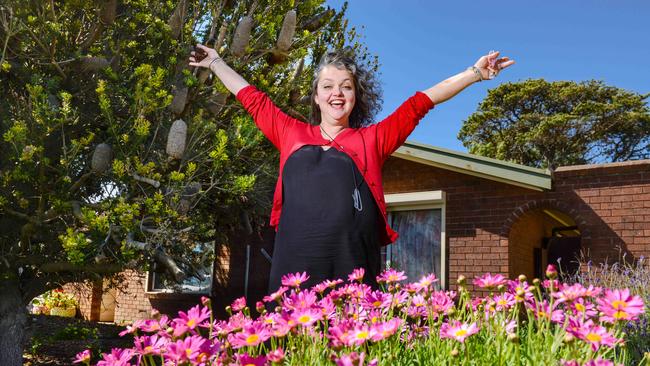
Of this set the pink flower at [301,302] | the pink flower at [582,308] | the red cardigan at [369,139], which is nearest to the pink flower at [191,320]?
the pink flower at [301,302]

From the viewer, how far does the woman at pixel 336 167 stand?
2445 millimetres

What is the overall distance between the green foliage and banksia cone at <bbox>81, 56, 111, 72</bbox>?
0.03 ft

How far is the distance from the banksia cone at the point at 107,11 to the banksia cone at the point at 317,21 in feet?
9.47

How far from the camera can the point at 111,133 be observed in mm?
6008

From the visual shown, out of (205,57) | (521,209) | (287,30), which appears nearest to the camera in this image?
(205,57)

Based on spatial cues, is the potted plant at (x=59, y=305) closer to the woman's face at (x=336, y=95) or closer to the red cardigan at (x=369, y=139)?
the red cardigan at (x=369, y=139)

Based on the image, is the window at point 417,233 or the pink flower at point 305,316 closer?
the pink flower at point 305,316

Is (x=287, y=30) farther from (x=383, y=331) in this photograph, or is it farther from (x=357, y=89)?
(x=383, y=331)

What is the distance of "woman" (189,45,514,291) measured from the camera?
245cm

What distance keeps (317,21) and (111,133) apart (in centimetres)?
361

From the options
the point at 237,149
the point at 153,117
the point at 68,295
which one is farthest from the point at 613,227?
the point at 68,295

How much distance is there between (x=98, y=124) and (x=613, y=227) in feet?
23.0

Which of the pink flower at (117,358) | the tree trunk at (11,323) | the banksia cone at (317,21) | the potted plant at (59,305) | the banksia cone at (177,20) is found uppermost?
the banksia cone at (317,21)

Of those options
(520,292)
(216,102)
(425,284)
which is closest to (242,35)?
(216,102)
